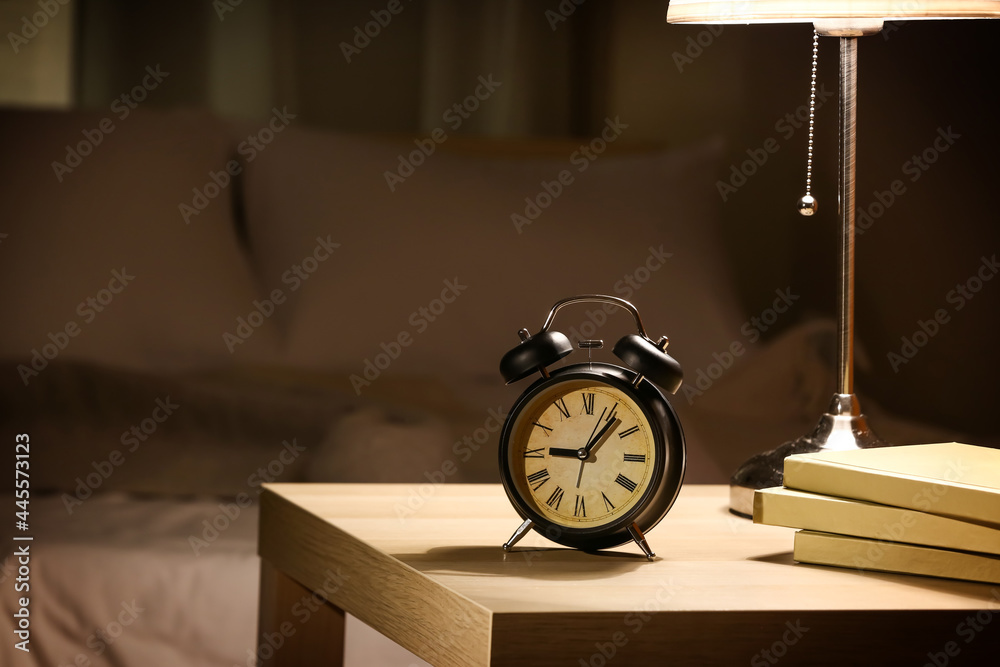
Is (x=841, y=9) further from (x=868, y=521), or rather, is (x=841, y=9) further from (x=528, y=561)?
(x=528, y=561)

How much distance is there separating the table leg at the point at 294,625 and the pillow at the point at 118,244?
39 cm

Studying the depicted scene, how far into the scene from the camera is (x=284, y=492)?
141cm

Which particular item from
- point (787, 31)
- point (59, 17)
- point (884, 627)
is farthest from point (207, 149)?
point (884, 627)

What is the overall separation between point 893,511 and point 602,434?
0.93ft

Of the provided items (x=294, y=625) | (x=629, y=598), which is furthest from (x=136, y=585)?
(x=629, y=598)

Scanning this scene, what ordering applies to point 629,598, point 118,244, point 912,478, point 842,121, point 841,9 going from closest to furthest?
point 629,598 → point 912,478 → point 841,9 → point 842,121 → point 118,244

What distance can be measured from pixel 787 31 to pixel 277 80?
2.71ft

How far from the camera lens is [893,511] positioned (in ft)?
3.53

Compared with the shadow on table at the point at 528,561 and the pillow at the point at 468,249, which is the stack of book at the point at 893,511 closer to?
the shadow on table at the point at 528,561

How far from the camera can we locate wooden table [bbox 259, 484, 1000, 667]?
0.93 m

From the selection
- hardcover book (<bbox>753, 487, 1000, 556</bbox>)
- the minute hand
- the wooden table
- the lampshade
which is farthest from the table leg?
the lampshade

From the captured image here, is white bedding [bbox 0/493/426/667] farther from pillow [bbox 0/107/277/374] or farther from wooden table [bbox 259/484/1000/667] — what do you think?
wooden table [bbox 259/484/1000/667]

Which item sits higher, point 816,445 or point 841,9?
point 841,9

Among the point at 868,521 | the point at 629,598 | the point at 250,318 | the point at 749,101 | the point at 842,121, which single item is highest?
the point at 749,101
